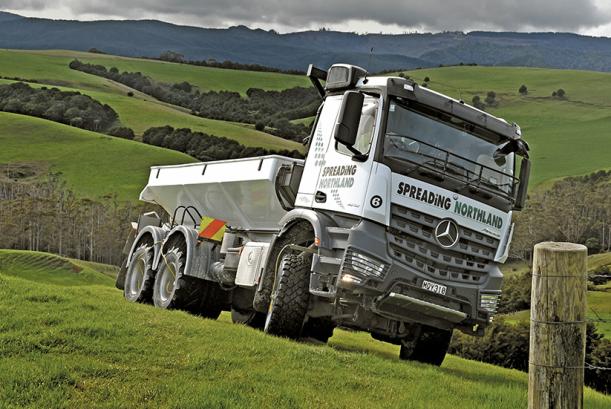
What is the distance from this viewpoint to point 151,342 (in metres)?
10.5

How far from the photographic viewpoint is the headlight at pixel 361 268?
1191cm

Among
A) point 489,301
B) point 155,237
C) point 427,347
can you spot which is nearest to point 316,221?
point 489,301

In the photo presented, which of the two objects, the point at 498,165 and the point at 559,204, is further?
the point at 559,204

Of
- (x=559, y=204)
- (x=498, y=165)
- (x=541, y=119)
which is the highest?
(x=541, y=119)

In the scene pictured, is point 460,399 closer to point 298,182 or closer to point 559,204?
point 298,182

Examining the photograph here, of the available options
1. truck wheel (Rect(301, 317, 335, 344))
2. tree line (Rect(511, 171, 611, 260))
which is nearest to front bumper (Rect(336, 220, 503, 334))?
truck wheel (Rect(301, 317, 335, 344))

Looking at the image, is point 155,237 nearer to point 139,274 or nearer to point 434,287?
point 139,274

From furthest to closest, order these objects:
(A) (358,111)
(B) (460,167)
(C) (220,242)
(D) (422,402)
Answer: (C) (220,242) < (B) (460,167) < (A) (358,111) < (D) (422,402)

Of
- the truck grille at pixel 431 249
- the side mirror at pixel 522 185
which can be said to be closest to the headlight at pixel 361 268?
the truck grille at pixel 431 249

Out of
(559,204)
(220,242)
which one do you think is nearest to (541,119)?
(559,204)

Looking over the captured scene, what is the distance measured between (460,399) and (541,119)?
567ft

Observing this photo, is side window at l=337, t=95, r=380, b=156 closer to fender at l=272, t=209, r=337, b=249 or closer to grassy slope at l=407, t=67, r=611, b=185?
fender at l=272, t=209, r=337, b=249

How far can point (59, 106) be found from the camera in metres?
162

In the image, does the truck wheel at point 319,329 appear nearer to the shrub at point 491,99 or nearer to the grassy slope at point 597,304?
the grassy slope at point 597,304
